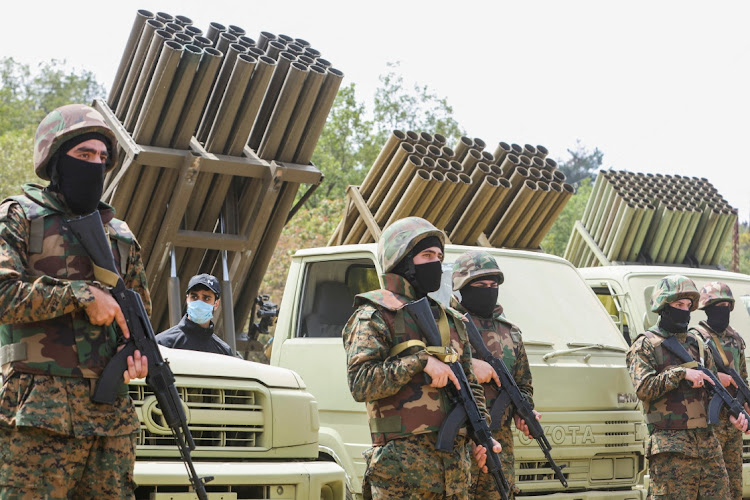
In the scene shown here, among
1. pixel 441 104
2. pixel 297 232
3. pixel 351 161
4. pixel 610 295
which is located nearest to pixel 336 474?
pixel 610 295

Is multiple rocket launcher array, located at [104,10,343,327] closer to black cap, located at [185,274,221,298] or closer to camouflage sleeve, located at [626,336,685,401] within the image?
black cap, located at [185,274,221,298]

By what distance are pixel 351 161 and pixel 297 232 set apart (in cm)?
913

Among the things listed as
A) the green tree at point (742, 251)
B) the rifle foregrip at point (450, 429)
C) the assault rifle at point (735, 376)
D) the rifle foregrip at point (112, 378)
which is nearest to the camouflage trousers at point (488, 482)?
the rifle foregrip at point (450, 429)

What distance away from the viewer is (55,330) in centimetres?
385

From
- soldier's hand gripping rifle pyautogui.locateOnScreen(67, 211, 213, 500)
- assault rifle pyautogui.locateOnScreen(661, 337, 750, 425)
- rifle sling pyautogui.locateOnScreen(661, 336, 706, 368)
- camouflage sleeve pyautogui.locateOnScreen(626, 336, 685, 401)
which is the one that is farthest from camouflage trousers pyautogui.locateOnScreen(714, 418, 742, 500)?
soldier's hand gripping rifle pyautogui.locateOnScreen(67, 211, 213, 500)

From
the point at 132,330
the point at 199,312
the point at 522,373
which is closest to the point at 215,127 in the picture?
the point at 199,312

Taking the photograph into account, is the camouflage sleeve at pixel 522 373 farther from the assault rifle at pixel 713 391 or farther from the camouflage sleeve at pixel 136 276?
the camouflage sleeve at pixel 136 276

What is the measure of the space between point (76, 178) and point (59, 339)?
61 cm

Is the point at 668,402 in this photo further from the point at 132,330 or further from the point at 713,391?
the point at 132,330

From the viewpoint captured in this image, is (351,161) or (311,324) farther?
(351,161)

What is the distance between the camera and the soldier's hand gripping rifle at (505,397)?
6109mm

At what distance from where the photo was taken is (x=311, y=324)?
7.14 meters

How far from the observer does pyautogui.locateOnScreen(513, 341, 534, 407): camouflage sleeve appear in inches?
248

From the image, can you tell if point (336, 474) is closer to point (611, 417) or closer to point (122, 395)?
point (122, 395)
